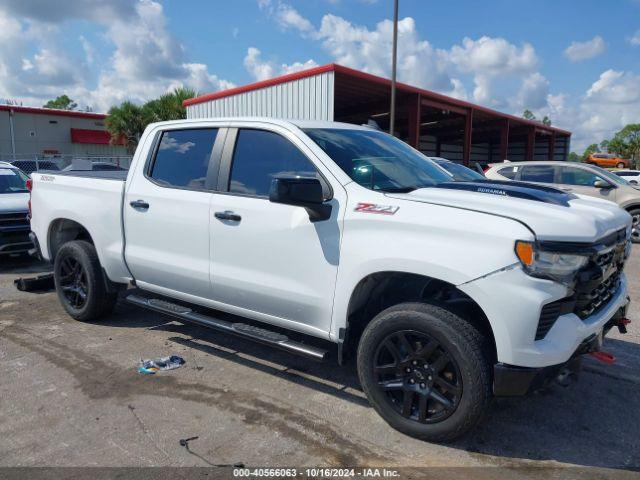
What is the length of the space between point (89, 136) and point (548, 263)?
4500 cm

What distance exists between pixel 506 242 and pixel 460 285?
327 mm

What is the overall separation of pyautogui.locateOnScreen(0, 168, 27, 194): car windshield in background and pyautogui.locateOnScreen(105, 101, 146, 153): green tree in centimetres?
2658

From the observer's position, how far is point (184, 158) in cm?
433

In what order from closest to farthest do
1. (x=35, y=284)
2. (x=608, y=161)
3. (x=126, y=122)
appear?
(x=35, y=284) → (x=126, y=122) → (x=608, y=161)

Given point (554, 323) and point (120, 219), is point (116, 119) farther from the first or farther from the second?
point (554, 323)

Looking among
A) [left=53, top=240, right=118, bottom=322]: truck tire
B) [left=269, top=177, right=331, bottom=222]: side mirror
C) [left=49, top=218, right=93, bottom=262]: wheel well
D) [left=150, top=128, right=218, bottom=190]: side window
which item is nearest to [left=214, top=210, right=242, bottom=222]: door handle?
[left=150, top=128, right=218, bottom=190]: side window

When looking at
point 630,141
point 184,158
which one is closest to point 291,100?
point 184,158

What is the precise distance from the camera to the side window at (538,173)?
36.1 feet

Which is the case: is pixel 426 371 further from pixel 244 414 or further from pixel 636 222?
pixel 636 222

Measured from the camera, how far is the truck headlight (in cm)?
261

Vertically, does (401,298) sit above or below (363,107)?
below

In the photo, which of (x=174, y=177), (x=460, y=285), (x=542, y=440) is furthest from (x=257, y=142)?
(x=542, y=440)

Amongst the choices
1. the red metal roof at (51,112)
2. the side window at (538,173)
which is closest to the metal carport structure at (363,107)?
the side window at (538,173)

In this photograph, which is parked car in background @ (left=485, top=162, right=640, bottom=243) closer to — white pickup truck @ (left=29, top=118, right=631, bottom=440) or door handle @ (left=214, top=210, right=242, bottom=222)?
white pickup truck @ (left=29, top=118, right=631, bottom=440)
